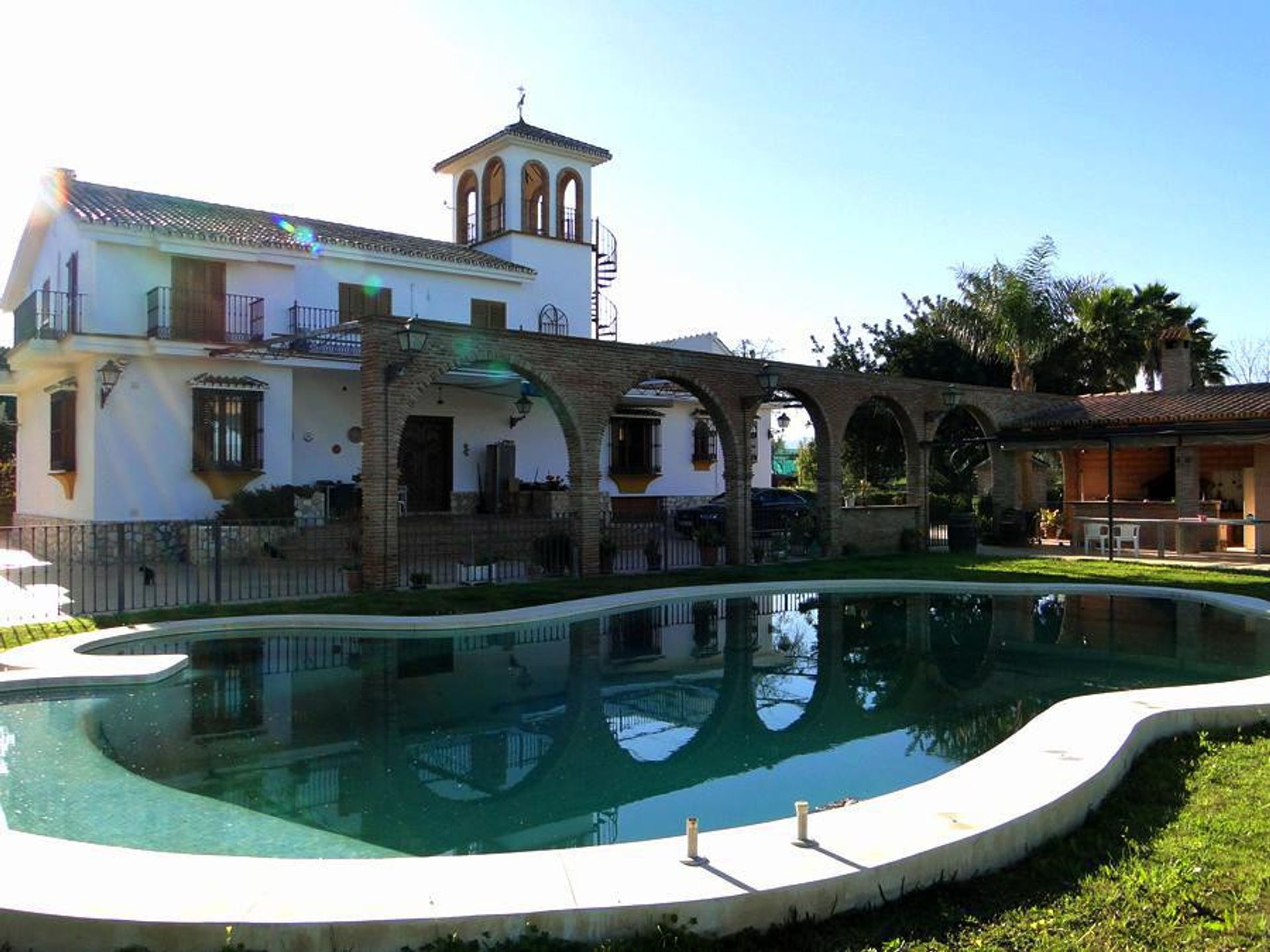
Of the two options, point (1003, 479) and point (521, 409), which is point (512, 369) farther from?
point (1003, 479)

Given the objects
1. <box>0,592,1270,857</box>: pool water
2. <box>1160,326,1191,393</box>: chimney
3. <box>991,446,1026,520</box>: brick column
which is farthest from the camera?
<box>991,446,1026,520</box>: brick column

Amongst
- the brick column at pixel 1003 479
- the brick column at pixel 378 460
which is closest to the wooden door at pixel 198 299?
the brick column at pixel 378 460

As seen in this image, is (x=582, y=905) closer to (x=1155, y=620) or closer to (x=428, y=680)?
(x=428, y=680)

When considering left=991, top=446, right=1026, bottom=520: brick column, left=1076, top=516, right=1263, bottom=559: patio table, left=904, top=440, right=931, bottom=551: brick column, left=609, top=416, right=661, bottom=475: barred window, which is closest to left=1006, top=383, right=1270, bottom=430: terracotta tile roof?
left=991, top=446, right=1026, bottom=520: brick column

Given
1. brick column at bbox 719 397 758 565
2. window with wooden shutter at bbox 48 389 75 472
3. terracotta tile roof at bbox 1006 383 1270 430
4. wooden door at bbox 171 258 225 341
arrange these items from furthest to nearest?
window with wooden shutter at bbox 48 389 75 472
terracotta tile roof at bbox 1006 383 1270 430
wooden door at bbox 171 258 225 341
brick column at bbox 719 397 758 565

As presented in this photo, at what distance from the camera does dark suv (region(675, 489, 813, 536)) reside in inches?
963

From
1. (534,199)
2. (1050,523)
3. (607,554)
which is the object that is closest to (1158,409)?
(1050,523)

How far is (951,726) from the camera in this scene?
7.94 m

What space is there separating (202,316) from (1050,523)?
22887 millimetres

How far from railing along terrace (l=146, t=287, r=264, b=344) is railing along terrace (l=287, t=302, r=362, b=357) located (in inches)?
29.8

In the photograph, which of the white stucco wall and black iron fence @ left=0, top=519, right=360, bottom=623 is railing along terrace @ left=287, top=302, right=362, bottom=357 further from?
black iron fence @ left=0, top=519, right=360, bottom=623

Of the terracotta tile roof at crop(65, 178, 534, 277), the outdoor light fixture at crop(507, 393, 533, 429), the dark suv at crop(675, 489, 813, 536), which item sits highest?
the terracotta tile roof at crop(65, 178, 534, 277)

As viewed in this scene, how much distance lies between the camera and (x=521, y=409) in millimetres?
23891

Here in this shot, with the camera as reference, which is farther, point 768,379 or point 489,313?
point 489,313
